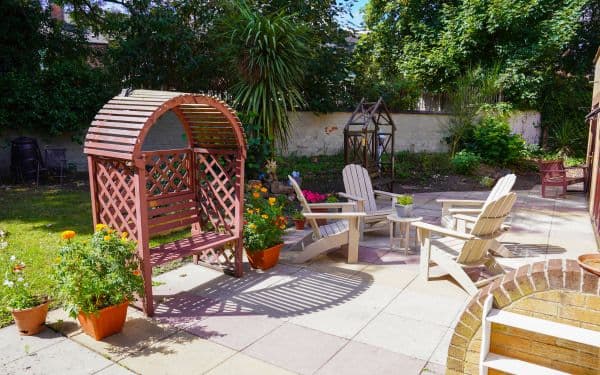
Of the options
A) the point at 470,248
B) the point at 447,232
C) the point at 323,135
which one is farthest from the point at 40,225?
the point at 323,135

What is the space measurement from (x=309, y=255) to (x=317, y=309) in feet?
3.61

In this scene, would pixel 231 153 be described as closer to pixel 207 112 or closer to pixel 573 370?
pixel 207 112

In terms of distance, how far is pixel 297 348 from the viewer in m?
2.89

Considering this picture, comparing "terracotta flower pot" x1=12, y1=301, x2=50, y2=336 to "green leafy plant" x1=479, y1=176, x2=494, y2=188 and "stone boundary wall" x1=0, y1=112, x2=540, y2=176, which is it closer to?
"stone boundary wall" x1=0, y1=112, x2=540, y2=176

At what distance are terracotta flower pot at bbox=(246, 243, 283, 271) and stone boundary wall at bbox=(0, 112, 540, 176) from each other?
16.3 feet

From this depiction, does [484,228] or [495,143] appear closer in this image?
[484,228]

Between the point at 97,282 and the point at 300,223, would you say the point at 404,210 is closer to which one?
the point at 300,223

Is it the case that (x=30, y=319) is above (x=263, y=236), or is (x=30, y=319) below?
below

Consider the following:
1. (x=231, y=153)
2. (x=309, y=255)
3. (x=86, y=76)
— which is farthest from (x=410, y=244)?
(x=86, y=76)

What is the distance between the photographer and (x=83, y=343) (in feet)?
9.65

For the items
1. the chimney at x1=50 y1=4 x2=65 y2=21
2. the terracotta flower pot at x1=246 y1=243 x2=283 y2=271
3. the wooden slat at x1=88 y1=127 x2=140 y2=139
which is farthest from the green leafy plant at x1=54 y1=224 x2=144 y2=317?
the chimney at x1=50 y1=4 x2=65 y2=21

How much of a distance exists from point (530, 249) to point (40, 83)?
9830mm

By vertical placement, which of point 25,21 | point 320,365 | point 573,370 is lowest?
point 320,365

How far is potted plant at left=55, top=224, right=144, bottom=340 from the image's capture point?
2.88 meters
